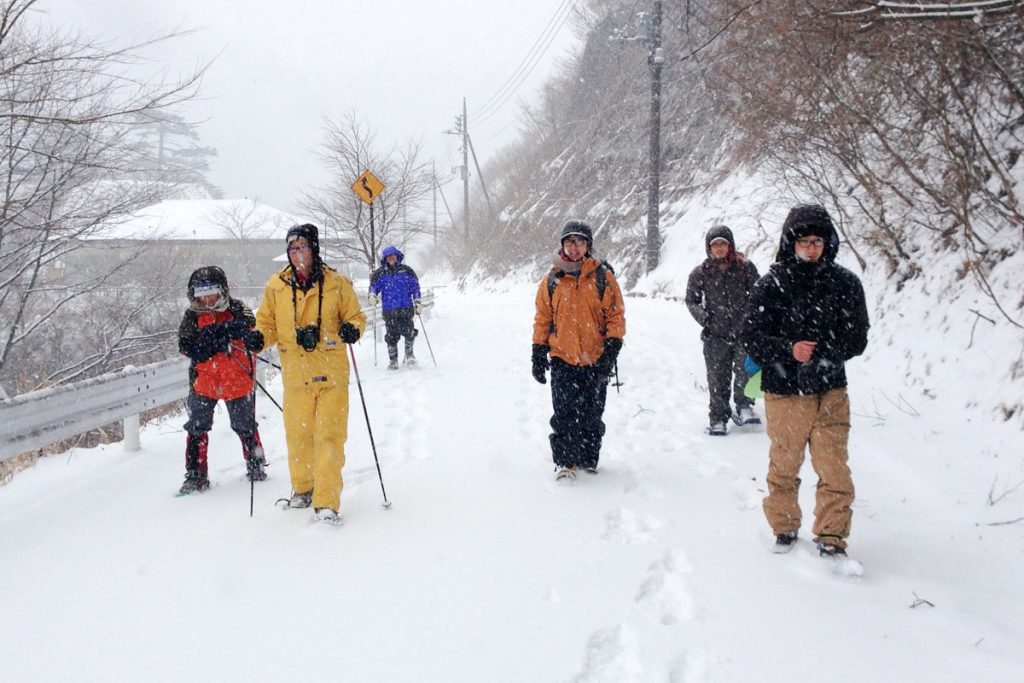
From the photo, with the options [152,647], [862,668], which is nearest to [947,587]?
[862,668]

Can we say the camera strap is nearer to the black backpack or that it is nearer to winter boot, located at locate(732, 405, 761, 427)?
the black backpack

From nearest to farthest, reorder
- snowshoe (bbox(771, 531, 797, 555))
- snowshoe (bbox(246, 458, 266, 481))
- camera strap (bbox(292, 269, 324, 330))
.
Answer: snowshoe (bbox(771, 531, 797, 555)), camera strap (bbox(292, 269, 324, 330)), snowshoe (bbox(246, 458, 266, 481))

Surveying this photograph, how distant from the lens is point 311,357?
437cm

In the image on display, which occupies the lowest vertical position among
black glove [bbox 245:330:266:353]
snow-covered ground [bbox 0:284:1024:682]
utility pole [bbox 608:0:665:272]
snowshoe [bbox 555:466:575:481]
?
snow-covered ground [bbox 0:284:1024:682]

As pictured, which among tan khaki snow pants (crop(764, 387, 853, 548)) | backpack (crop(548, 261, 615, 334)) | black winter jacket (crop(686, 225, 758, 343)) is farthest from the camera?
black winter jacket (crop(686, 225, 758, 343))

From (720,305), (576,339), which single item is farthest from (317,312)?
(720,305)

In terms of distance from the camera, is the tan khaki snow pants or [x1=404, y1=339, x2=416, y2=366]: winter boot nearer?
the tan khaki snow pants

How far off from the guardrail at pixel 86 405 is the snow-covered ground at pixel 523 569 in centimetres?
46

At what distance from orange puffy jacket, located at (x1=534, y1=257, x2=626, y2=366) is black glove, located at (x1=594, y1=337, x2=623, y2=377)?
0.04 meters

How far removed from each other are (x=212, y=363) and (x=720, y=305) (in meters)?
4.70

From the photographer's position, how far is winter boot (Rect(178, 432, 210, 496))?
4.95 meters

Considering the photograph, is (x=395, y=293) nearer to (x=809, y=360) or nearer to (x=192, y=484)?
(x=192, y=484)

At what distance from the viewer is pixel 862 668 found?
270 centimetres

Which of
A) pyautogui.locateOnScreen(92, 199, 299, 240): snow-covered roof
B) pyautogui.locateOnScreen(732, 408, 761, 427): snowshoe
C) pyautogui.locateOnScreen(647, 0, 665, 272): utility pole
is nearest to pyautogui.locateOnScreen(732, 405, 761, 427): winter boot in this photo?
pyautogui.locateOnScreen(732, 408, 761, 427): snowshoe
